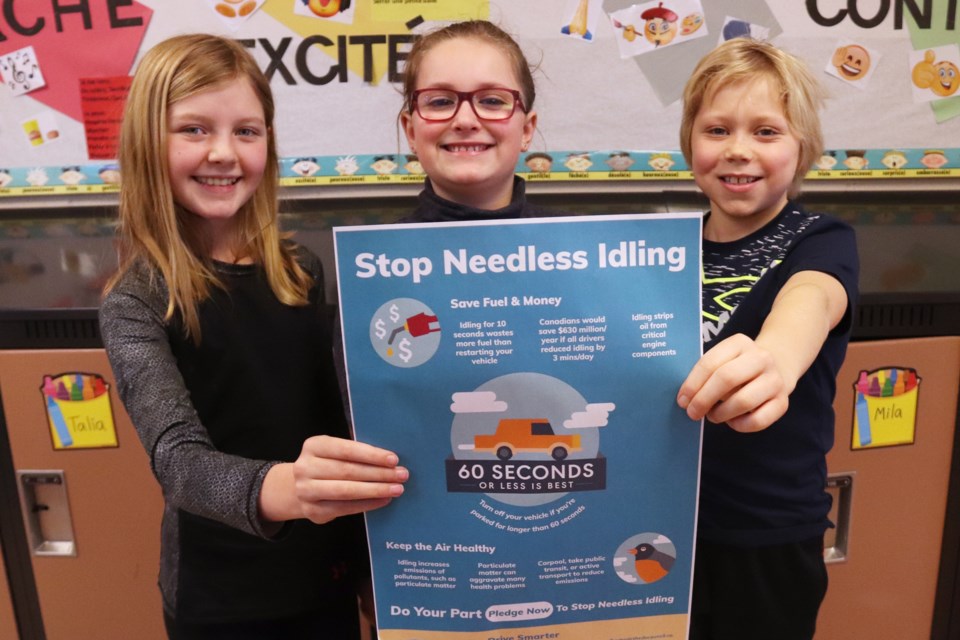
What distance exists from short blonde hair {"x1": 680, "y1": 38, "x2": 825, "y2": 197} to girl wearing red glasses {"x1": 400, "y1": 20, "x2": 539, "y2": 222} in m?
0.23

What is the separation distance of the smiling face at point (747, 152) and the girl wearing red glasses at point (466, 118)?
228 millimetres

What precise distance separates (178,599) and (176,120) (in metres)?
0.57

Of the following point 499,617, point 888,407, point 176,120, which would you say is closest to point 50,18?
point 176,120

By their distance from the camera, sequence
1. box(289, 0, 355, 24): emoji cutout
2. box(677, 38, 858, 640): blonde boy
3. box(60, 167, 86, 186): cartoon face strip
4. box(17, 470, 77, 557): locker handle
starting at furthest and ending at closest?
box(60, 167, 86, 186): cartoon face strip → box(289, 0, 355, 24): emoji cutout → box(17, 470, 77, 557): locker handle → box(677, 38, 858, 640): blonde boy

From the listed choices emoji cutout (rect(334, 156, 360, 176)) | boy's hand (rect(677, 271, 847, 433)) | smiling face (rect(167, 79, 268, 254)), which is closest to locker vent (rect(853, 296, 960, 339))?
boy's hand (rect(677, 271, 847, 433))

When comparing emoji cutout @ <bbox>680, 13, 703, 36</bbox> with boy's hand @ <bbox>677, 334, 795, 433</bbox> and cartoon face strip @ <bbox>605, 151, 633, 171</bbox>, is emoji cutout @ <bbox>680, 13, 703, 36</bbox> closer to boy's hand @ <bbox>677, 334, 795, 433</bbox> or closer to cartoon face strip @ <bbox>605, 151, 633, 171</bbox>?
cartoon face strip @ <bbox>605, 151, 633, 171</bbox>

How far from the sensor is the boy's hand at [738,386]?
1.81ft

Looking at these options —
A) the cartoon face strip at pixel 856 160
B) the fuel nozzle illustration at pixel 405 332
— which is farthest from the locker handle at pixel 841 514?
the fuel nozzle illustration at pixel 405 332

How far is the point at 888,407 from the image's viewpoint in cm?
117

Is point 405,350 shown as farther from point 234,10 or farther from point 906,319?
point 234,10

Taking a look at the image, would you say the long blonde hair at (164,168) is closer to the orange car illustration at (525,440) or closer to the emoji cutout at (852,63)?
the orange car illustration at (525,440)

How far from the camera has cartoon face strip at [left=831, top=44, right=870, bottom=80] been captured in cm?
158

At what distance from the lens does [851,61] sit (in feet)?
5.21

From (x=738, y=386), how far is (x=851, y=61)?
136cm
